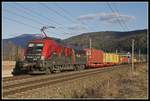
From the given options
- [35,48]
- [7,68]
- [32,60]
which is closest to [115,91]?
[7,68]

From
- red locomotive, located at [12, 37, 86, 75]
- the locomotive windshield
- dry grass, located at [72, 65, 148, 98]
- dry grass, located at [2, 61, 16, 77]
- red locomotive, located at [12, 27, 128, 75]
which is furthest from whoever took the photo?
the locomotive windshield

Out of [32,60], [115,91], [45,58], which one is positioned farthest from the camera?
[45,58]

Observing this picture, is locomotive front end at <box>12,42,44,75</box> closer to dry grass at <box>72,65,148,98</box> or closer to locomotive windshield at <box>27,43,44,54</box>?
locomotive windshield at <box>27,43,44,54</box>

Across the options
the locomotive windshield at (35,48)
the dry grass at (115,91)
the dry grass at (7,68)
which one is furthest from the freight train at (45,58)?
the dry grass at (115,91)

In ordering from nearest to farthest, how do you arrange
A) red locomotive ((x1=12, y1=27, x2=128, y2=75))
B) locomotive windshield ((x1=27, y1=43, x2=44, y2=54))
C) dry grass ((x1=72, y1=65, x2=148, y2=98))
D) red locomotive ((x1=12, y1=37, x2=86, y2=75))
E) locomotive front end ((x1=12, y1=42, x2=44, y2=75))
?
dry grass ((x1=72, y1=65, x2=148, y2=98)) < locomotive front end ((x1=12, y1=42, x2=44, y2=75)) < red locomotive ((x1=12, y1=37, x2=86, y2=75)) < red locomotive ((x1=12, y1=27, x2=128, y2=75)) < locomotive windshield ((x1=27, y1=43, x2=44, y2=54))

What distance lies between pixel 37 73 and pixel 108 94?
63.5ft

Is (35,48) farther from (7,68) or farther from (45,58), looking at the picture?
(7,68)

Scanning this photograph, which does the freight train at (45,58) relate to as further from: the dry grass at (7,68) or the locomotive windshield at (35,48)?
the dry grass at (7,68)

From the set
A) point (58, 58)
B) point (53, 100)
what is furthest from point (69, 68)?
point (53, 100)

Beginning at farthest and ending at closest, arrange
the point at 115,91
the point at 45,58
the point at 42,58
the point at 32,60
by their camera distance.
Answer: the point at 45,58, the point at 42,58, the point at 32,60, the point at 115,91

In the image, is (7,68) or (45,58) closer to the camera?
(7,68)

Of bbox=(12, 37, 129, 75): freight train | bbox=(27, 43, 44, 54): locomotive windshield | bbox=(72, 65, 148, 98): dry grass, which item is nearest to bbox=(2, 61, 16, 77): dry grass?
bbox=(12, 37, 129, 75): freight train

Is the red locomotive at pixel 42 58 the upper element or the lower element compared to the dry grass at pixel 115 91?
upper

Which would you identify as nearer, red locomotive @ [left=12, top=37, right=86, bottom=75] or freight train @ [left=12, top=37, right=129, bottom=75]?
red locomotive @ [left=12, top=37, right=86, bottom=75]
